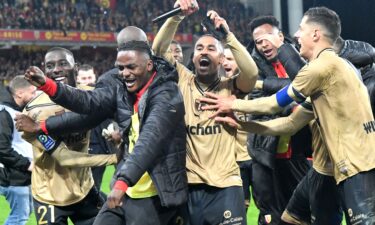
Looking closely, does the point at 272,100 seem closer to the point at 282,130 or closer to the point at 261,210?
the point at 282,130

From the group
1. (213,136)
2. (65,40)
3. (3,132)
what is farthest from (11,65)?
(213,136)

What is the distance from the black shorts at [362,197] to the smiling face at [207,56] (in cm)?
136

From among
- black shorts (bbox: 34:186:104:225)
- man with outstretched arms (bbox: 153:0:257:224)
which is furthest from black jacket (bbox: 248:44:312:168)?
black shorts (bbox: 34:186:104:225)

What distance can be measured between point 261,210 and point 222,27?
241 cm

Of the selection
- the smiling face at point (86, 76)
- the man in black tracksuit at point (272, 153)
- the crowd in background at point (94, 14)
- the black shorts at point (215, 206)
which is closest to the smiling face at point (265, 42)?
the man in black tracksuit at point (272, 153)

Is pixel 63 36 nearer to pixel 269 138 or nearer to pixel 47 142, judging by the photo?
pixel 269 138

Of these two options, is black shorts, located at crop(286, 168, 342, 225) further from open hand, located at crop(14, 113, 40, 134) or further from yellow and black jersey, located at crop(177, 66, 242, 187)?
open hand, located at crop(14, 113, 40, 134)

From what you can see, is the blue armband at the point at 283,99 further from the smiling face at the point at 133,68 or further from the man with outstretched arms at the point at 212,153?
the smiling face at the point at 133,68

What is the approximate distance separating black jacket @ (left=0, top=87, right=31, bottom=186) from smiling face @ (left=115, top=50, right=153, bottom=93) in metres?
3.02

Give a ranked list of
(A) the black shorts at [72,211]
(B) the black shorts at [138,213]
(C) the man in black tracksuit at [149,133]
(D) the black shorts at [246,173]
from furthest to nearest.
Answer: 1. (D) the black shorts at [246,173]
2. (A) the black shorts at [72,211]
3. (B) the black shorts at [138,213]
4. (C) the man in black tracksuit at [149,133]

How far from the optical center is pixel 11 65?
31859mm

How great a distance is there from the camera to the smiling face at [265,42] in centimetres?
664

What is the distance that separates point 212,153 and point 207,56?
2.53 ft

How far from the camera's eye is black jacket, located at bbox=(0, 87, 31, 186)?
294 inches
